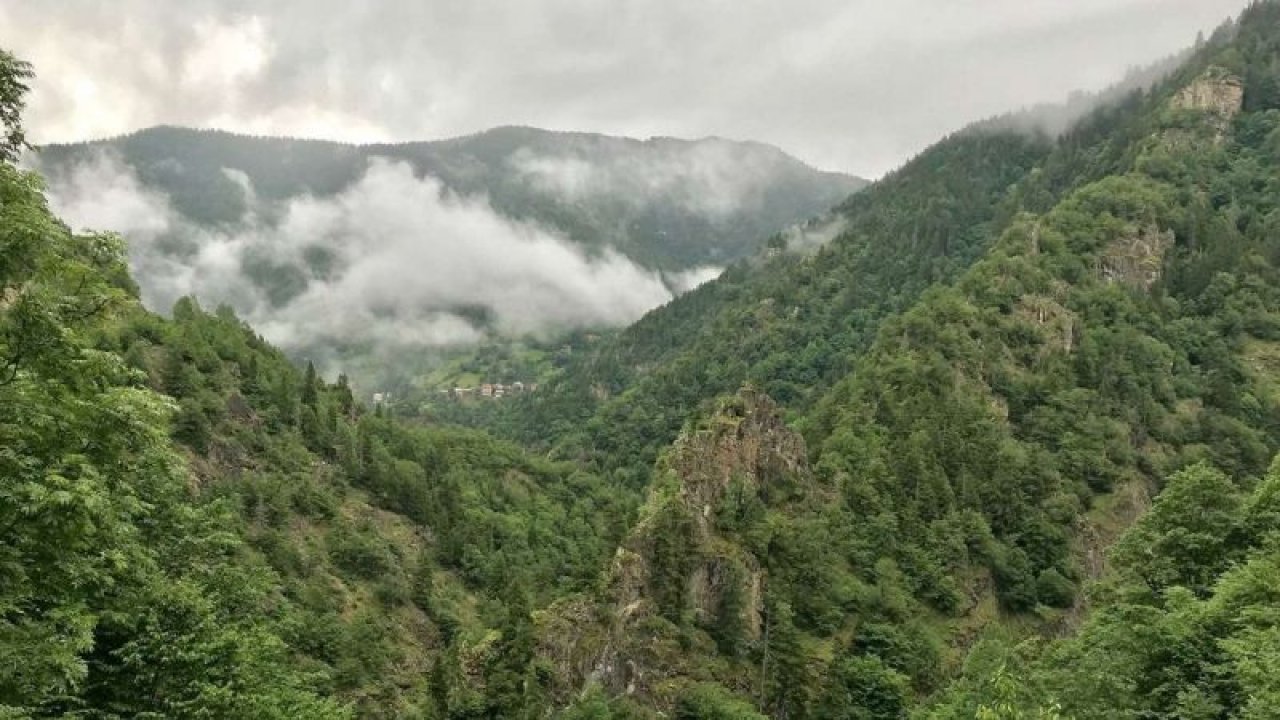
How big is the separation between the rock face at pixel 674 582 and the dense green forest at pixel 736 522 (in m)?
0.29

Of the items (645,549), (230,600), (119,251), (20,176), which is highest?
(20,176)

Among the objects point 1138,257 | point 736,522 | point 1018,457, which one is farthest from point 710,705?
point 1138,257

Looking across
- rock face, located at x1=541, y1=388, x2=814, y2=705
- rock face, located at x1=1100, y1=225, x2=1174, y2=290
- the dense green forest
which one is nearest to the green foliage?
the dense green forest

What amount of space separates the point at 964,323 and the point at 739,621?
8019 cm

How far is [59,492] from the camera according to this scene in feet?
53.4

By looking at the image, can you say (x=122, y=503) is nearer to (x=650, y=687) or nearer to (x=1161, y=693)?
(x=1161, y=693)

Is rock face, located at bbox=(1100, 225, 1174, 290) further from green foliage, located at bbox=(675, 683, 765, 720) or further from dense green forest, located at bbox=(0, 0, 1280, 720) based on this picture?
green foliage, located at bbox=(675, 683, 765, 720)

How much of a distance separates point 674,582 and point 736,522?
33.2 ft

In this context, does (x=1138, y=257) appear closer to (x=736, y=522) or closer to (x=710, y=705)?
(x=736, y=522)

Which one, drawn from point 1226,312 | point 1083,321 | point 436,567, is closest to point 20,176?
point 436,567

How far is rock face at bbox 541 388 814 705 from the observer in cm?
6944

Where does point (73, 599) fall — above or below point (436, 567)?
above

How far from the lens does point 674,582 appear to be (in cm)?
7400

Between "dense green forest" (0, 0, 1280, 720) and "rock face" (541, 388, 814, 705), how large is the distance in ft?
0.95
